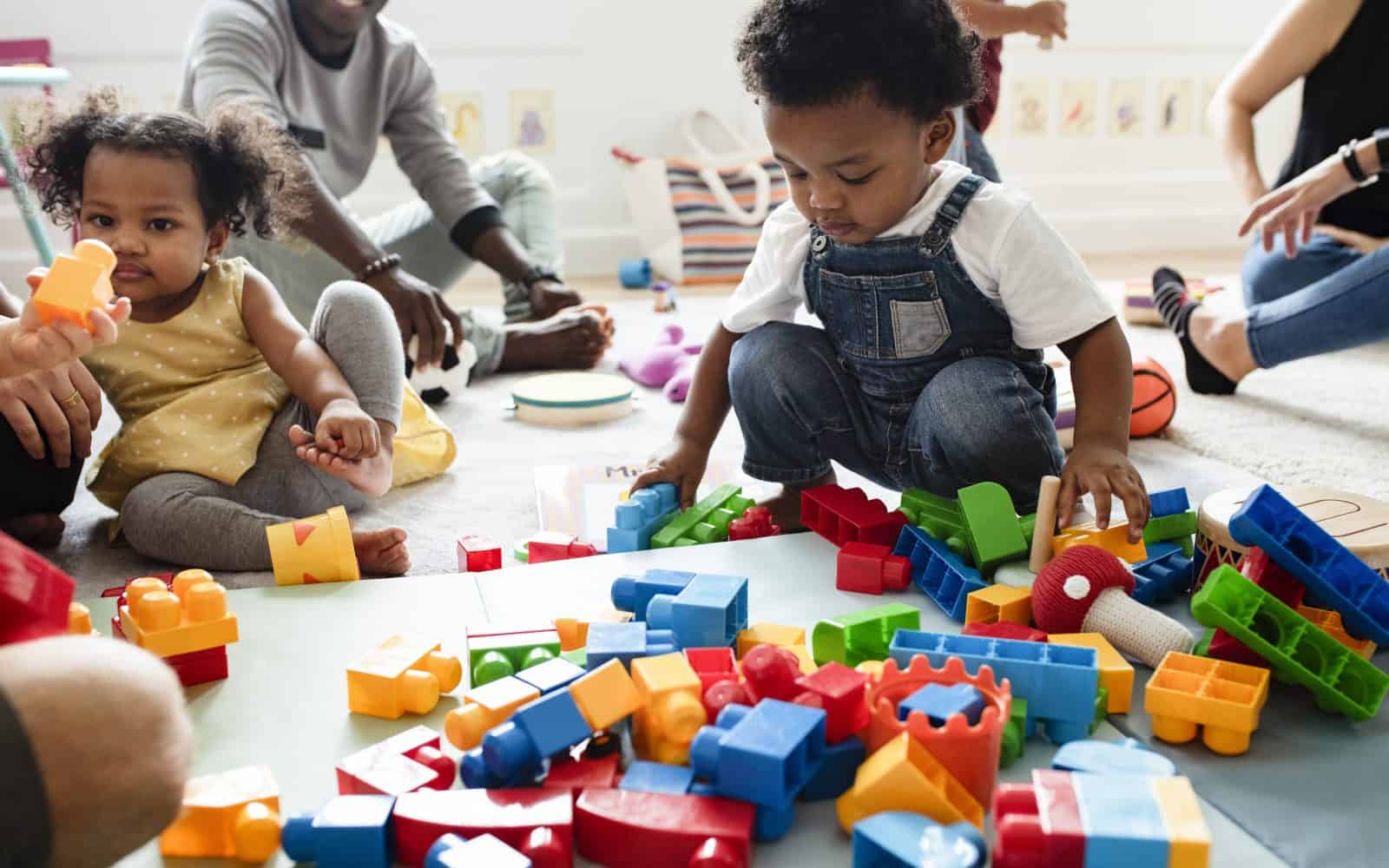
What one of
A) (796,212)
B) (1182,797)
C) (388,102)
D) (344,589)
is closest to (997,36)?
(796,212)

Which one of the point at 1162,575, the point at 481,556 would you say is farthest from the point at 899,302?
the point at 481,556

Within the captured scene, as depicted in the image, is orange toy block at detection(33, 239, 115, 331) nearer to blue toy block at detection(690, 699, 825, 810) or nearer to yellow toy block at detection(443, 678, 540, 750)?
yellow toy block at detection(443, 678, 540, 750)

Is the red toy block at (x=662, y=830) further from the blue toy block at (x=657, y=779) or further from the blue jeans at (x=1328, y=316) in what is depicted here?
the blue jeans at (x=1328, y=316)

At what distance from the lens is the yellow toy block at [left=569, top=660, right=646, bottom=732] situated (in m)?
0.70

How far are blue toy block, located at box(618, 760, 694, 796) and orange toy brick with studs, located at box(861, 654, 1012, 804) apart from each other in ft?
0.36

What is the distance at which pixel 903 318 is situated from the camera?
3.71 feet

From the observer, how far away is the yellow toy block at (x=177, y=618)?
82cm

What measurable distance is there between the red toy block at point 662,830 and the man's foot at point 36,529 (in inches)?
31.6

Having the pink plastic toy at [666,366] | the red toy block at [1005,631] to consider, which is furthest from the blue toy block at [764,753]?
the pink plastic toy at [666,366]

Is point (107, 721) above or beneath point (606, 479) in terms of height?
above

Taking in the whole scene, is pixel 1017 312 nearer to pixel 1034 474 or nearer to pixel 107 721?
pixel 1034 474

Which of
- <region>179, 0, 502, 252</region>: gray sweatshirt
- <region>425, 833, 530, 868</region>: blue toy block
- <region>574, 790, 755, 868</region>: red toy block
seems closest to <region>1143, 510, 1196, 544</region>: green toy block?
<region>574, 790, 755, 868</region>: red toy block

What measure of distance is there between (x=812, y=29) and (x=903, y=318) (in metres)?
0.27

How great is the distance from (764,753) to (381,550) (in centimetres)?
55
